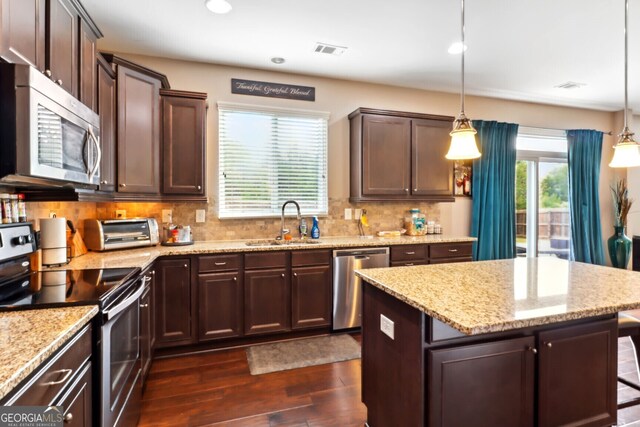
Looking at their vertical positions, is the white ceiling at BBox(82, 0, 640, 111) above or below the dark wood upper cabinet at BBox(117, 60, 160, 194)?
above

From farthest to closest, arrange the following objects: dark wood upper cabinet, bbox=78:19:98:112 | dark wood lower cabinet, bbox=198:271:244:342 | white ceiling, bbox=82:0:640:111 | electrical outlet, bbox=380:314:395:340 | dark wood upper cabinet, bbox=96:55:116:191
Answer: dark wood lower cabinet, bbox=198:271:244:342 < white ceiling, bbox=82:0:640:111 < dark wood upper cabinet, bbox=96:55:116:191 < dark wood upper cabinet, bbox=78:19:98:112 < electrical outlet, bbox=380:314:395:340

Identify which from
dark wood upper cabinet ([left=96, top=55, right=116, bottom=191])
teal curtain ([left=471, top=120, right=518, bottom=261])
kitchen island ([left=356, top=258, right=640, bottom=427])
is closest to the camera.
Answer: kitchen island ([left=356, top=258, right=640, bottom=427])

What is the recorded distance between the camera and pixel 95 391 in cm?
131

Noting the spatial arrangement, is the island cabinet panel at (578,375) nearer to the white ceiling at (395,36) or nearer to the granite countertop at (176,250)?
the granite countertop at (176,250)

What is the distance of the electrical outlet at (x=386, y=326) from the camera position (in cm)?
157

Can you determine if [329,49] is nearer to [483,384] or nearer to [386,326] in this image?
[386,326]

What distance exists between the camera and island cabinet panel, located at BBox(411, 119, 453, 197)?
3.85 metres

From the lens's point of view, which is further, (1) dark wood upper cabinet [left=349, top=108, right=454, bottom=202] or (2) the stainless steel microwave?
(1) dark wood upper cabinet [left=349, top=108, right=454, bottom=202]

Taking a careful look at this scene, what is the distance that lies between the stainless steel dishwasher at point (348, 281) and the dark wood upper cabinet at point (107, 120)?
2.02 metres

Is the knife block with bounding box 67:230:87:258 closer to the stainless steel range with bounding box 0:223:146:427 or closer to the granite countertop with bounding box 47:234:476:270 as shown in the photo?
the granite countertop with bounding box 47:234:476:270

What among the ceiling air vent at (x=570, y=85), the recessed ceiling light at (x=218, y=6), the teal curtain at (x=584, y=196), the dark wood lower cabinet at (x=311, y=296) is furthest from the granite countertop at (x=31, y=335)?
the teal curtain at (x=584, y=196)

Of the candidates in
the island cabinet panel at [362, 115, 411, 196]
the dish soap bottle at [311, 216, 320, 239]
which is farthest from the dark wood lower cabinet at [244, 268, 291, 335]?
the island cabinet panel at [362, 115, 411, 196]

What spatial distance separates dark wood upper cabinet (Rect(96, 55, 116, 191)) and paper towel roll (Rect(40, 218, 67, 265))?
431mm

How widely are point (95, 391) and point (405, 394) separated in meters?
1.29
